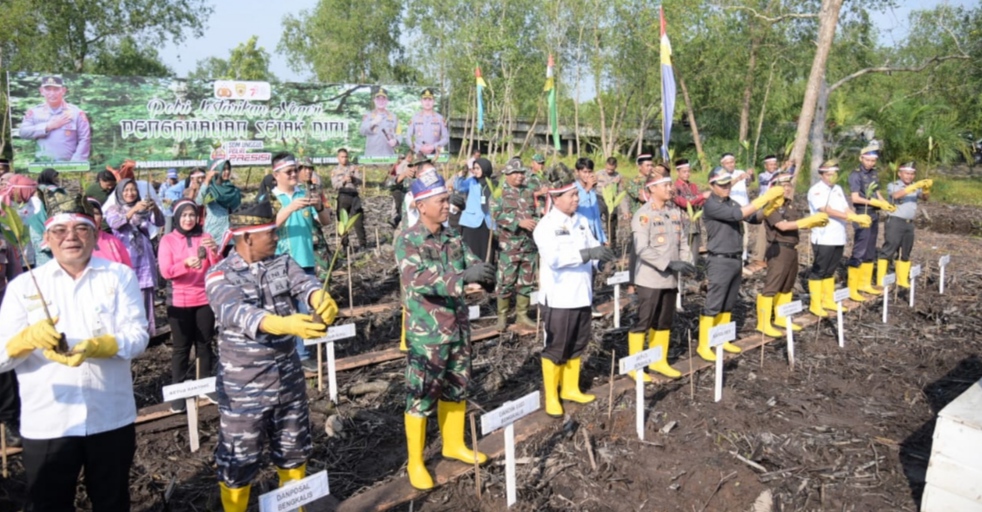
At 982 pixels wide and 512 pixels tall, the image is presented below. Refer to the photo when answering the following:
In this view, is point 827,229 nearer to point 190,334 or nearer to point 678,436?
point 678,436

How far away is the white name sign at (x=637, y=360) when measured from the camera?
474cm

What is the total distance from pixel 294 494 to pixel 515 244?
15.1 feet

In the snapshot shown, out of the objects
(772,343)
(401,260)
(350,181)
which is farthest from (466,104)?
(401,260)

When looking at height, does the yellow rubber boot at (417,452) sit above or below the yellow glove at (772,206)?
below

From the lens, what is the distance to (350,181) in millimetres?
10844

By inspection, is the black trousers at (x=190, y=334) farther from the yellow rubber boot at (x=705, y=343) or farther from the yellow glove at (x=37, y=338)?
the yellow rubber boot at (x=705, y=343)

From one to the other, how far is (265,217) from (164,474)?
2.20m

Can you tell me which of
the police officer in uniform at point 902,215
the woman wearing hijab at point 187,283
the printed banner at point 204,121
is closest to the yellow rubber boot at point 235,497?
the woman wearing hijab at point 187,283

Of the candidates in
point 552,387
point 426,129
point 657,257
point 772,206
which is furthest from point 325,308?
point 426,129

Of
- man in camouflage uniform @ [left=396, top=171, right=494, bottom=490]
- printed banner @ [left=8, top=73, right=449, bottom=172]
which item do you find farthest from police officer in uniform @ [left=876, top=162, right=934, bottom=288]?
printed banner @ [left=8, top=73, right=449, bottom=172]

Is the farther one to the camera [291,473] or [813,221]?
[813,221]

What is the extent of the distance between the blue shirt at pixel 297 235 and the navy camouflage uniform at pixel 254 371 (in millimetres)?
2315

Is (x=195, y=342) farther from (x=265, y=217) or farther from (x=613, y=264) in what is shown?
(x=613, y=264)

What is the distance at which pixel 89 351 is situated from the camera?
2.83 m
